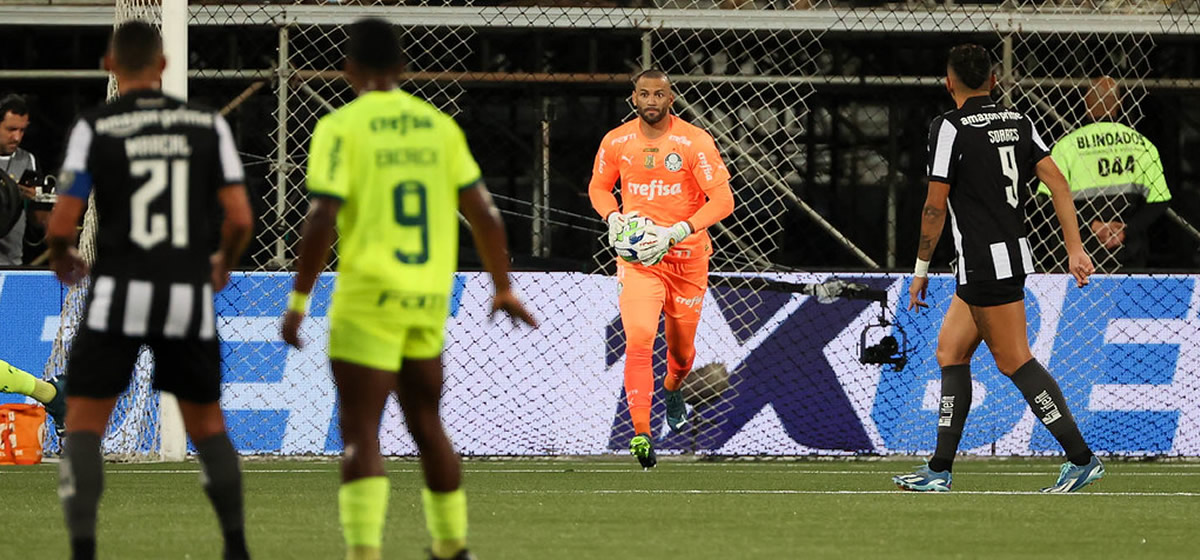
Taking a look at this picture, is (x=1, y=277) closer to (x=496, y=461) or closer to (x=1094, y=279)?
(x=496, y=461)

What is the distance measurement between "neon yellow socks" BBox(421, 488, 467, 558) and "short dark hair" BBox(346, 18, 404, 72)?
120 centimetres

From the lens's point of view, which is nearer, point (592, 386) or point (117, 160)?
point (117, 160)

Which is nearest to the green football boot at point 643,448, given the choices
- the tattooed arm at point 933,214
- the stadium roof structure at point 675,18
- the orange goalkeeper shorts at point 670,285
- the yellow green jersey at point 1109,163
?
the orange goalkeeper shorts at point 670,285

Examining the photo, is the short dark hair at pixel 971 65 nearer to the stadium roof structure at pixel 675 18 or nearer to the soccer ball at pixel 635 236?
the soccer ball at pixel 635 236

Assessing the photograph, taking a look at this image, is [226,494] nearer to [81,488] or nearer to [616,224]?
[81,488]

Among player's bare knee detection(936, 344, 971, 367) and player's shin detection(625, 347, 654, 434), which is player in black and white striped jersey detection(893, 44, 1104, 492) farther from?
player's shin detection(625, 347, 654, 434)

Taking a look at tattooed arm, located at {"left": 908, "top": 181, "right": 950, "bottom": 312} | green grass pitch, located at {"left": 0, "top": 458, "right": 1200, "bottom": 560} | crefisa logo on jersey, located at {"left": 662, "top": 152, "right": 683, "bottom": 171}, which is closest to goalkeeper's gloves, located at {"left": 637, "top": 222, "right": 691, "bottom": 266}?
crefisa logo on jersey, located at {"left": 662, "top": 152, "right": 683, "bottom": 171}

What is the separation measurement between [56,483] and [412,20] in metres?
5.18

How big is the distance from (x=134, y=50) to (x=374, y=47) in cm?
78

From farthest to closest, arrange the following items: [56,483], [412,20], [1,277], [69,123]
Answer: [69,123]
[412,20]
[1,277]
[56,483]

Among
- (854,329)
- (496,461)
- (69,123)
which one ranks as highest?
(69,123)

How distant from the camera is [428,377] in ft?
19.1

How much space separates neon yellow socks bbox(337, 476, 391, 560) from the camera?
223 inches

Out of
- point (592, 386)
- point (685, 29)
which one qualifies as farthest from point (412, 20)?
point (592, 386)
